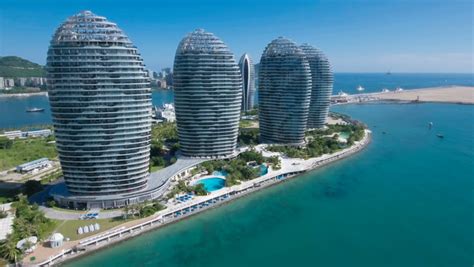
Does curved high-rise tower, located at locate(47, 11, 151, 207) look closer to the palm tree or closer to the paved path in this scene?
the paved path

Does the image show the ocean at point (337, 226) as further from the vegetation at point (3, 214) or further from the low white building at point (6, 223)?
the vegetation at point (3, 214)

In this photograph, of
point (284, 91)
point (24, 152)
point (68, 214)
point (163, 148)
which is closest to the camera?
point (68, 214)

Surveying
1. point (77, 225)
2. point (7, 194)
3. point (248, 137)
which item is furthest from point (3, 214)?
point (248, 137)

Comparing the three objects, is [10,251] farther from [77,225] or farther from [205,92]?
[205,92]

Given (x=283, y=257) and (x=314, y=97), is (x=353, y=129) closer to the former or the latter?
(x=314, y=97)

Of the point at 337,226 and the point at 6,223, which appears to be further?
the point at 337,226

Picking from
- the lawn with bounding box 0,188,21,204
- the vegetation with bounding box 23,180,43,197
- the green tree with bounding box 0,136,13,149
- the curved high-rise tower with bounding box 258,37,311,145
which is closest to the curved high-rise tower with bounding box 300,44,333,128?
the curved high-rise tower with bounding box 258,37,311,145

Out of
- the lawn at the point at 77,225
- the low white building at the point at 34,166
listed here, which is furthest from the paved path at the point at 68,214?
the low white building at the point at 34,166
